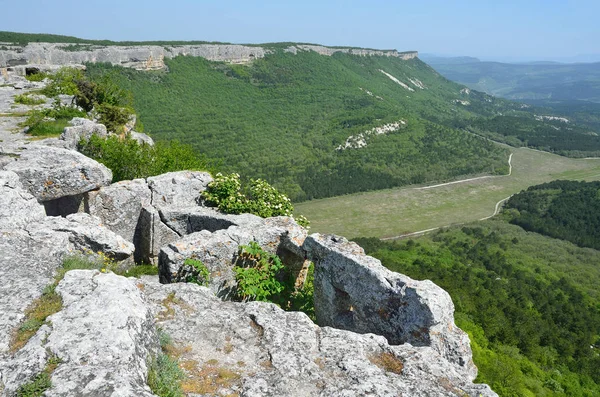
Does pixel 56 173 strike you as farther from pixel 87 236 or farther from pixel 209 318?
pixel 209 318

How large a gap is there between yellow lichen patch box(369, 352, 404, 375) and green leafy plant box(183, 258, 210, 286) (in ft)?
15.7

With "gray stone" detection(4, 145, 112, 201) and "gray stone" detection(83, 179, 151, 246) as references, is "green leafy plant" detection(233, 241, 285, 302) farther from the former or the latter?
"gray stone" detection(4, 145, 112, 201)

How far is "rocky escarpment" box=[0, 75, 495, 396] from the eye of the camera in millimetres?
5098

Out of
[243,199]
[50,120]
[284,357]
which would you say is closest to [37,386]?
[284,357]

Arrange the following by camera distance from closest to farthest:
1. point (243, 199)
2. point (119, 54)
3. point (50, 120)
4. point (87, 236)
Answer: point (87, 236) → point (243, 199) → point (50, 120) → point (119, 54)

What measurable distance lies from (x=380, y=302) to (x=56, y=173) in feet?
29.8

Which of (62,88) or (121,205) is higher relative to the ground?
(62,88)

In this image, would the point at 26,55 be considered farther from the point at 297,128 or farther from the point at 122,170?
the point at 297,128

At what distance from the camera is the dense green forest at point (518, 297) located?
17.9m

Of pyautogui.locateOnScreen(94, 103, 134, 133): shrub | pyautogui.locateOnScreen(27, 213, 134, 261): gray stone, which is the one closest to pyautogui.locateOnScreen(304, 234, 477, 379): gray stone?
pyautogui.locateOnScreen(27, 213, 134, 261): gray stone

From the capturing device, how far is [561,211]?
6072 cm

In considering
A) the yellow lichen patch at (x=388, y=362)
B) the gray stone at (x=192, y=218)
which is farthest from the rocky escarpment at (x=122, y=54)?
the yellow lichen patch at (x=388, y=362)

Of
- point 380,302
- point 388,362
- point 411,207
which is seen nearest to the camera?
point 388,362

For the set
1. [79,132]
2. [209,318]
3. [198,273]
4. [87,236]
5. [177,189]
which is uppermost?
[79,132]
